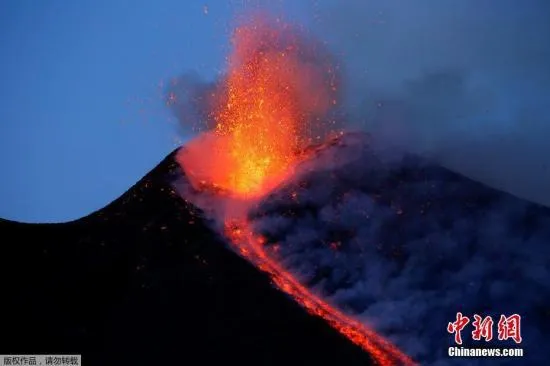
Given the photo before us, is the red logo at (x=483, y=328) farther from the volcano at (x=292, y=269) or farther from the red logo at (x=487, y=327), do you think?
the volcano at (x=292, y=269)

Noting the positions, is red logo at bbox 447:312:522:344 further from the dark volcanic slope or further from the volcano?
the dark volcanic slope

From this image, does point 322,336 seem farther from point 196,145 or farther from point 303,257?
point 196,145

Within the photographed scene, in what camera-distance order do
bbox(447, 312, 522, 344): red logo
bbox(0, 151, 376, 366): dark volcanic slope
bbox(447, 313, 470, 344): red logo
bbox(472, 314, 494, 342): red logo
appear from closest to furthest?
bbox(0, 151, 376, 366): dark volcanic slope
bbox(472, 314, 494, 342): red logo
bbox(447, 312, 522, 344): red logo
bbox(447, 313, 470, 344): red logo

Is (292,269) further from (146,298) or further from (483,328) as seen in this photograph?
(483,328)

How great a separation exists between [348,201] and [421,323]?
624cm

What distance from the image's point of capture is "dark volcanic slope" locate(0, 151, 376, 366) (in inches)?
580

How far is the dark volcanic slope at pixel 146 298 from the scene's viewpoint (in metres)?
14.7

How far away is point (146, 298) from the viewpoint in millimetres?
16781

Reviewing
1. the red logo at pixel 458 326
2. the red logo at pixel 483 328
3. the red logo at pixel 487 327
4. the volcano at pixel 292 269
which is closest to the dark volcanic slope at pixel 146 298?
the volcano at pixel 292 269

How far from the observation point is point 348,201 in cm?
2128

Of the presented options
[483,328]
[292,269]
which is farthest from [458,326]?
[292,269]

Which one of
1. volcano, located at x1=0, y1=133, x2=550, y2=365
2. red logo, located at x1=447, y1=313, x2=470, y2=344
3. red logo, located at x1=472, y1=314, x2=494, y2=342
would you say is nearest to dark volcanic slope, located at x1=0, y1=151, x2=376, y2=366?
volcano, located at x1=0, y1=133, x2=550, y2=365

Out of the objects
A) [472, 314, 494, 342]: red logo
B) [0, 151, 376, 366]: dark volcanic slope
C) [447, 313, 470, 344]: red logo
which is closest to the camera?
[0, 151, 376, 366]: dark volcanic slope

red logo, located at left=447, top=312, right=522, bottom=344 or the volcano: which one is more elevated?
the volcano
